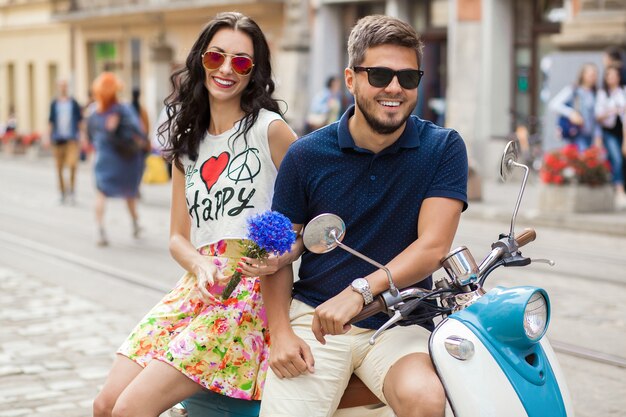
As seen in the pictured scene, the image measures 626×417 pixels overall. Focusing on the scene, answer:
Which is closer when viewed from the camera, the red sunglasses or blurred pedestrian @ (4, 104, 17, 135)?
the red sunglasses

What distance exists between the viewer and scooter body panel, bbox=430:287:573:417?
2.84 m

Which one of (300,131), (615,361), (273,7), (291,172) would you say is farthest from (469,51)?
(291,172)

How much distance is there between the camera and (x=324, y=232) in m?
2.95

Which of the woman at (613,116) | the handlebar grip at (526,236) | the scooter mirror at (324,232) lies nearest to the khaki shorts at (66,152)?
the woman at (613,116)

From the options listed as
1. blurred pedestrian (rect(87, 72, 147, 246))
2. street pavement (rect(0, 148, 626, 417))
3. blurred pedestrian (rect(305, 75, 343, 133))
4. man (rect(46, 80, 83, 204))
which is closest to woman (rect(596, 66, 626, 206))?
blurred pedestrian (rect(305, 75, 343, 133))

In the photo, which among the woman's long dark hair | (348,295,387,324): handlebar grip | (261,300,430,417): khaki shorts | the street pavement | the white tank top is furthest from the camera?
the street pavement

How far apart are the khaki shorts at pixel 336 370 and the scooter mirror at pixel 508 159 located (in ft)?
1.71

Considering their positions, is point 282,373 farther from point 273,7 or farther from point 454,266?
point 273,7

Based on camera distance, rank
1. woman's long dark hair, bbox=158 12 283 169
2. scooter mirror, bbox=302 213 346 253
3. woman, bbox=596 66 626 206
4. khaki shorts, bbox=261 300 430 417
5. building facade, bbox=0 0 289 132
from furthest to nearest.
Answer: building facade, bbox=0 0 289 132, woman, bbox=596 66 626 206, woman's long dark hair, bbox=158 12 283 169, khaki shorts, bbox=261 300 430 417, scooter mirror, bbox=302 213 346 253

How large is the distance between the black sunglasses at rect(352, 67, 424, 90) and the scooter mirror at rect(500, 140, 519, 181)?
325 millimetres

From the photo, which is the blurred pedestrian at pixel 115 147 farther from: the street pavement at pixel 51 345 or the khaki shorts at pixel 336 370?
the khaki shorts at pixel 336 370

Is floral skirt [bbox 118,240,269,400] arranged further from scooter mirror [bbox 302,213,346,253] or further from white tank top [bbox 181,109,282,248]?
scooter mirror [bbox 302,213,346,253]

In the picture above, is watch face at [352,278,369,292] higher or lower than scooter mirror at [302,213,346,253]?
lower

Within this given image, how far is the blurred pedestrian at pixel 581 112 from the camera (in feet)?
51.3
